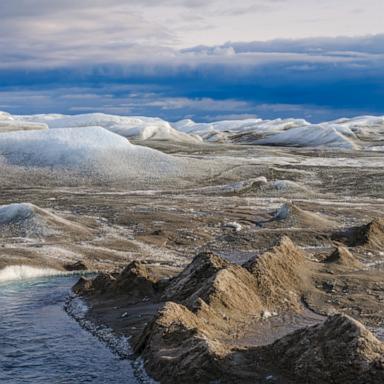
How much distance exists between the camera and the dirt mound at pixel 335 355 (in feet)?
53.4

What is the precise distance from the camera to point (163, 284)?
29125 mm

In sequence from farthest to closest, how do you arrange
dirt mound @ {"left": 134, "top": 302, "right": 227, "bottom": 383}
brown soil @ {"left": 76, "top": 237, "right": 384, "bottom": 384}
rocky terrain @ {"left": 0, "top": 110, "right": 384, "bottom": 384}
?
rocky terrain @ {"left": 0, "top": 110, "right": 384, "bottom": 384} → dirt mound @ {"left": 134, "top": 302, "right": 227, "bottom": 383} → brown soil @ {"left": 76, "top": 237, "right": 384, "bottom": 384}

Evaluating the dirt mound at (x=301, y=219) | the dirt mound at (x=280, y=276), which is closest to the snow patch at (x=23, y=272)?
the dirt mound at (x=280, y=276)

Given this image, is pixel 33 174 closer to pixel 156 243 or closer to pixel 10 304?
pixel 156 243

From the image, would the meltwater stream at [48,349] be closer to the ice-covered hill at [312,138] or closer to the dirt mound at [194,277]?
→ the dirt mound at [194,277]

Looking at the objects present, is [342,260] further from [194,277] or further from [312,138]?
[312,138]

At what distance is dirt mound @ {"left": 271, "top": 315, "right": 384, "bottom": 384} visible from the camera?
53.4 feet

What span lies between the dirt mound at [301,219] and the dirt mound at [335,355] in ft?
106

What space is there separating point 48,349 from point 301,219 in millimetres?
31798

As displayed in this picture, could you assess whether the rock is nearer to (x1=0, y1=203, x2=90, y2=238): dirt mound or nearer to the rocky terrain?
the rocky terrain

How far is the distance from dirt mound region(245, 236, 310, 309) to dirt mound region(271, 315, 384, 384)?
7.93 metres

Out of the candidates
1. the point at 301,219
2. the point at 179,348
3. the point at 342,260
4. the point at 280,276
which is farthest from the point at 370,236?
the point at 179,348

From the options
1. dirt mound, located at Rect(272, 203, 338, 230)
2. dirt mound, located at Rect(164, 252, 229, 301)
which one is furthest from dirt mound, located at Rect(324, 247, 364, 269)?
dirt mound, located at Rect(272, 203, 338, 230)

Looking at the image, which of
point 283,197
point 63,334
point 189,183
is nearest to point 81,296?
point 63,334
